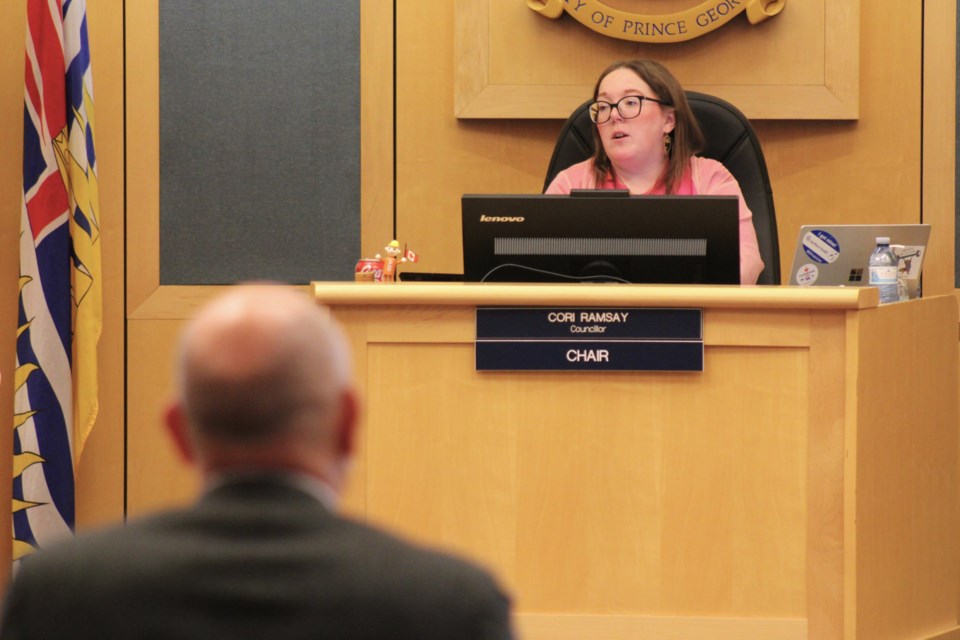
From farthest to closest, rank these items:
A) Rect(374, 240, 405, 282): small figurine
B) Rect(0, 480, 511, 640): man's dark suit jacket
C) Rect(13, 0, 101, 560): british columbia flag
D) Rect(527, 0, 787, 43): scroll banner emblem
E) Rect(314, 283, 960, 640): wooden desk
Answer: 1. Rect(527, 0, 787, 43): scroll banner emblem
2. Rect(13, 0, 101, 560): british columbia flag
3. Rect(374, 240, 405, 282): small figurine
4. Rect(314, 283, 960, 640): wooden desk
5. Rect(0, 480, 511, 640): man's dark suit jacket

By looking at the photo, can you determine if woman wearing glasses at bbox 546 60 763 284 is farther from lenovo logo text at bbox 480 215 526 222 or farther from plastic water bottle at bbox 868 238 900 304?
lenovo logo text at bbox 480 215 526 222

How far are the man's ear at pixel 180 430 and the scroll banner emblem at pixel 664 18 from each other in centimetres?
343

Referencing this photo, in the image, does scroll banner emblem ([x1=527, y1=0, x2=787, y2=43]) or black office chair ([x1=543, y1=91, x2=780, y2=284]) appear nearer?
black office chair ([x1=543, y1=91, x2=780, y2=284])

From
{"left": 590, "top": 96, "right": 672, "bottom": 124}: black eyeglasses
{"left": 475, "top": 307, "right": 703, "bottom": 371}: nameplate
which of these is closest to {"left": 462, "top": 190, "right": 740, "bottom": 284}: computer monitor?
{"left": 475, "top": 307, "right": 703, "bottom": 371}: nameplate

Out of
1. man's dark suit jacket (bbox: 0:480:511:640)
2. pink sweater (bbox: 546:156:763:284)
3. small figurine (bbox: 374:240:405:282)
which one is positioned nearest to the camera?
man's dark suit jacket (bbox: 0:480:511:640)

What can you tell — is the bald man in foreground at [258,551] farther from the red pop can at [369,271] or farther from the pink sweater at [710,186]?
the pink sweater at [710,186]

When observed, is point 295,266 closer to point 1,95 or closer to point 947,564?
point 1,95

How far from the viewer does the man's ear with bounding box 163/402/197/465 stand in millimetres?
932

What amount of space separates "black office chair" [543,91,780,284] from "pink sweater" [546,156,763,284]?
0.03 metres

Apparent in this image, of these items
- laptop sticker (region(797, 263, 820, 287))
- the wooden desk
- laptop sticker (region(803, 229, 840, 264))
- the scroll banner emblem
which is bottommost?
the wooden desk

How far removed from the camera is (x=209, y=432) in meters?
0.91

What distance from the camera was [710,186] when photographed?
11.9ft

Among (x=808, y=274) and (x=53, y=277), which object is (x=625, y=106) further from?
(x=53, y=277)

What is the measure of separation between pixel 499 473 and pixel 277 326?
1.63 m
